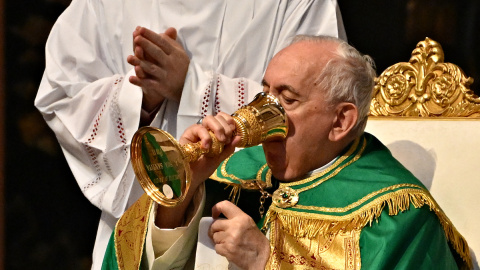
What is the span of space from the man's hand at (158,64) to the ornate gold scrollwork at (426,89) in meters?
0.58

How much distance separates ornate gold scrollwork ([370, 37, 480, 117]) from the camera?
8.23ft

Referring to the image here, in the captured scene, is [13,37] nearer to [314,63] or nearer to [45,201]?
[45,201]

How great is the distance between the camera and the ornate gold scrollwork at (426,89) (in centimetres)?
251

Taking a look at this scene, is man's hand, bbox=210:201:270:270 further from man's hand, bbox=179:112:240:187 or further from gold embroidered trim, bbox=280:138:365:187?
gold embroidered trim, bbox=280:138:365:187

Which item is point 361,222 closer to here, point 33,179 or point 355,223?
point 355,223

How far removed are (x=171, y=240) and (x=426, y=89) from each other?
89 cm

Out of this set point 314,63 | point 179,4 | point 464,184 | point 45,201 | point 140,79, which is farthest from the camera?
point 45,201

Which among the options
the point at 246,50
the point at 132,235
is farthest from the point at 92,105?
the point at 132,235

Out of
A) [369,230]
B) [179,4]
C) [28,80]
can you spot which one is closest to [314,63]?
[369,230]

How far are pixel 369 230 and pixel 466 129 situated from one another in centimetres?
52

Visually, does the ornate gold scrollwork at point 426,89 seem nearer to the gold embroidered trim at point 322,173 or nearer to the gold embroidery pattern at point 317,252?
the gold embroidered trim at point 322,173

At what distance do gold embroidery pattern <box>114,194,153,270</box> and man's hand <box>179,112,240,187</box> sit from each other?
0.19m

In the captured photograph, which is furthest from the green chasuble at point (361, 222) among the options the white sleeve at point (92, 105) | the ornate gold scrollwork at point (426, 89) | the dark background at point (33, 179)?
the dark background at point (33, 179)

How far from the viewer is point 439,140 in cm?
244
